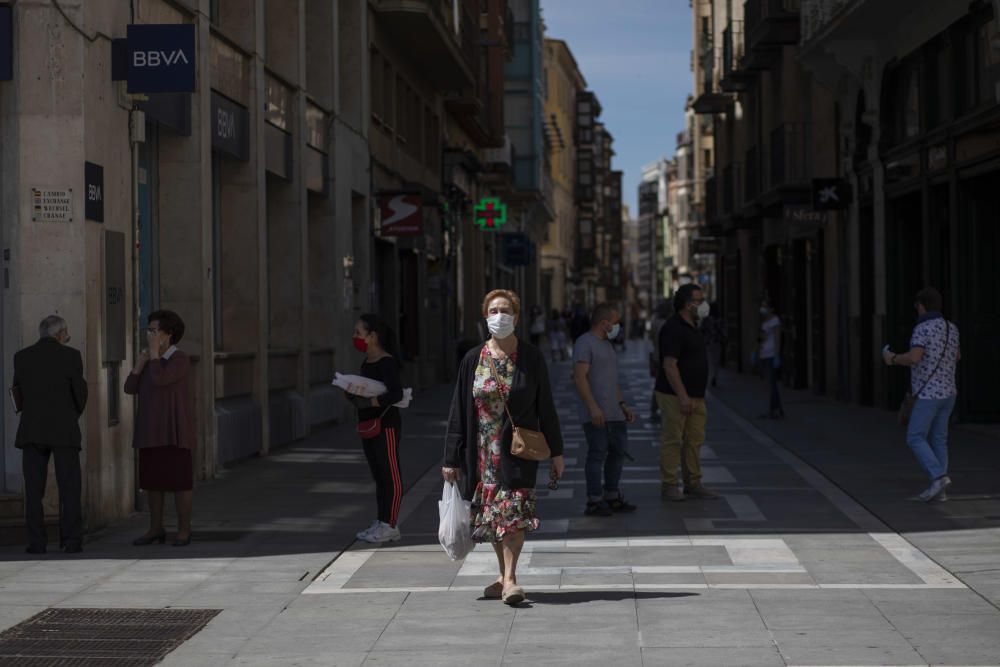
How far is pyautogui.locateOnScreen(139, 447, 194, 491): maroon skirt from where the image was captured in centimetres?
1200

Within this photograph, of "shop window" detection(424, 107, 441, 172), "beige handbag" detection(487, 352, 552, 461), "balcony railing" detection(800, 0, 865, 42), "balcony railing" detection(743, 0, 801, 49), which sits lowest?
"beige handbag" detection(487, 352, 552, 461)

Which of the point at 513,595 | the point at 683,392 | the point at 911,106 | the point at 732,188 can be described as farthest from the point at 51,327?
the point at 732,188

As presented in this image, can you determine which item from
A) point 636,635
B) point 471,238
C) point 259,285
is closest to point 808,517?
point 636,635

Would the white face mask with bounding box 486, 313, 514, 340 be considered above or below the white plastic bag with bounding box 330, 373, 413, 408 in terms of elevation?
above

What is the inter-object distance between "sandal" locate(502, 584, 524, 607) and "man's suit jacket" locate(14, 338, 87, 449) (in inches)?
155

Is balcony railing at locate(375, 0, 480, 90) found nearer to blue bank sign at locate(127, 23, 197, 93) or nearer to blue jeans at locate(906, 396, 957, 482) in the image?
blue bank sign at locate(127, 23, 197, 93)

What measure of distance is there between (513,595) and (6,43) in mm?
6003

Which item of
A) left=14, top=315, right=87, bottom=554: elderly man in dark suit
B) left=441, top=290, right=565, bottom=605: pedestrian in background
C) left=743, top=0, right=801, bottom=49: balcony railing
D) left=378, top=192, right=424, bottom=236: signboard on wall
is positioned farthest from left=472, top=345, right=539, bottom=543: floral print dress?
left=743, top=0, right=801, bottom=49: balcony railing

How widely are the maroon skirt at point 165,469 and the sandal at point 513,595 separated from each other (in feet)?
11.9

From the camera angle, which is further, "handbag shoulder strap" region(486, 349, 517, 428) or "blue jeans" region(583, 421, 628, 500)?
"blue jeans" region(583, 421, 628, 500)

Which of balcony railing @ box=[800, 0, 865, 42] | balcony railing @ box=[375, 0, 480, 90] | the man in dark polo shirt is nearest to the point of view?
the man in dark polo shirt

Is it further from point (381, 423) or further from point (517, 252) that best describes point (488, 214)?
point (381, 423)

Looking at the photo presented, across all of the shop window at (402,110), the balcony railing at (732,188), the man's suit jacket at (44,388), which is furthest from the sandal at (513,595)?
the balcony railing at (732,188)

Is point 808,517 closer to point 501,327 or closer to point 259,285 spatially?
point 501,327
